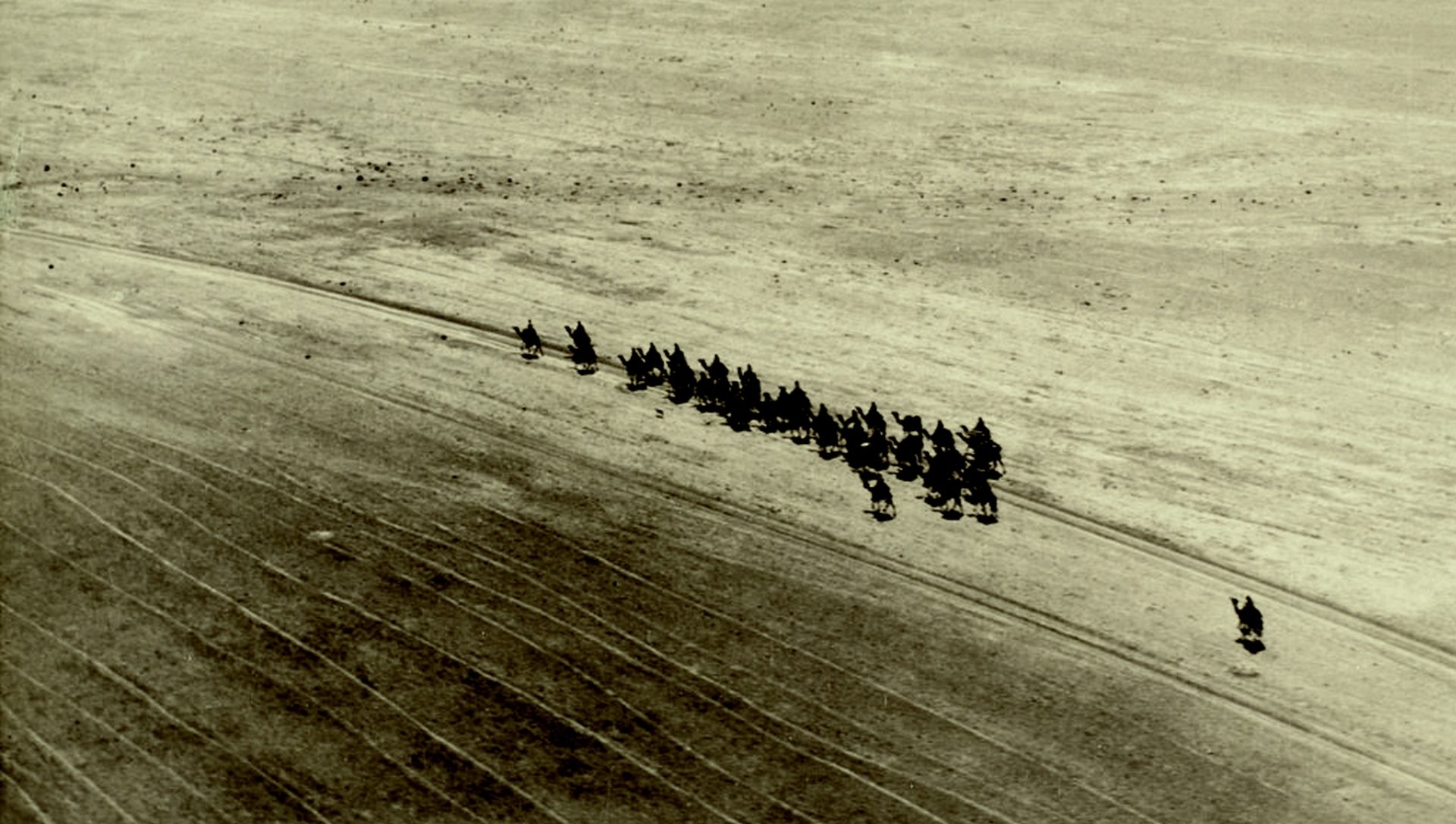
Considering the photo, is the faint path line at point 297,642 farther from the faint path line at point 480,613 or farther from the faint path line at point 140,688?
the faint path line at point 480,613

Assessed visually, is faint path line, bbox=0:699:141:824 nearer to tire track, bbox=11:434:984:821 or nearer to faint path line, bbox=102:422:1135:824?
tire track, bbox=11:434:984:821

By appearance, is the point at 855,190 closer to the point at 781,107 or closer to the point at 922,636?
the point at 781,107

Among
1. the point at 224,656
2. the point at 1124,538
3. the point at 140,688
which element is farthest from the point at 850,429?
the point at 140,688

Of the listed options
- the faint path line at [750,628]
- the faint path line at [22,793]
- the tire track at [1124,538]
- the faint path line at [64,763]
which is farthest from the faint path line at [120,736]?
the tire track at [1124,538]

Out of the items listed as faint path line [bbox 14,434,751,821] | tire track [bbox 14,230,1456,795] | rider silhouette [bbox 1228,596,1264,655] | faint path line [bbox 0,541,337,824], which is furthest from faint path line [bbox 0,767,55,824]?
rider silhouette [bbox 1228,596,1264,655]

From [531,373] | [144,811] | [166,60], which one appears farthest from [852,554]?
[166,60]

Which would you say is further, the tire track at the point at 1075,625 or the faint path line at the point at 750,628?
the tire track at the point at 1075,625
